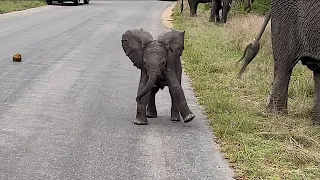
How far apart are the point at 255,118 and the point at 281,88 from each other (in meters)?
0.58

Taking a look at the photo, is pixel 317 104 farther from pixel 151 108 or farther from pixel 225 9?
pixel 225 9

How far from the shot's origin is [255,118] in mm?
7527

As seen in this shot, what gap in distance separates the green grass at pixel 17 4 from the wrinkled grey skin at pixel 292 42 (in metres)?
20.1

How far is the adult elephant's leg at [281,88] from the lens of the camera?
7742 mm

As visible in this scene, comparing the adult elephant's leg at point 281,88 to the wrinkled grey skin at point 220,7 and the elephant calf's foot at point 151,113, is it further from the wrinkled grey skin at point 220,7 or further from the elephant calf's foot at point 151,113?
the wrinkled grey skin at point 220,7

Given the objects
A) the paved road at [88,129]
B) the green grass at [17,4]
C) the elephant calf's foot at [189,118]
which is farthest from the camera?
the green grass at [17,4]

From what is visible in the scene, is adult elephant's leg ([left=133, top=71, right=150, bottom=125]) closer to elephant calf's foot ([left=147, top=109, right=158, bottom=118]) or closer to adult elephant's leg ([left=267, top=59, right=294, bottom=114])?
elephant calf's foot ([left=147, top=109, right=158, bottom=118])

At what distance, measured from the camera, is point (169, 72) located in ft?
23.4

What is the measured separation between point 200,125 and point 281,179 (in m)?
2.15

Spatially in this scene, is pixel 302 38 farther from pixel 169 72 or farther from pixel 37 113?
pixel 37 113

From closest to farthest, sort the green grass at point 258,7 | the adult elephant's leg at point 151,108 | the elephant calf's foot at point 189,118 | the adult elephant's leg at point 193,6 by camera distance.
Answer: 1. the elephant calf's foot at point 189,118
2. the adult elephant's leg at point 151,108
3. the green grass at point 258,7
4. the adult elephant's leg at point 193,6

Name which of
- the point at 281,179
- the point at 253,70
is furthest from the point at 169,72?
the point at 253,70

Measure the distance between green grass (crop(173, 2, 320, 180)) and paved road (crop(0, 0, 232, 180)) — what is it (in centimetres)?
21

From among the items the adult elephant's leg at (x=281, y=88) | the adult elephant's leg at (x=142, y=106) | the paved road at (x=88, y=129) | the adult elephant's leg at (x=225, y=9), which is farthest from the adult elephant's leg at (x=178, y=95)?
the adult elephant's leg at (x=225, y=9)
